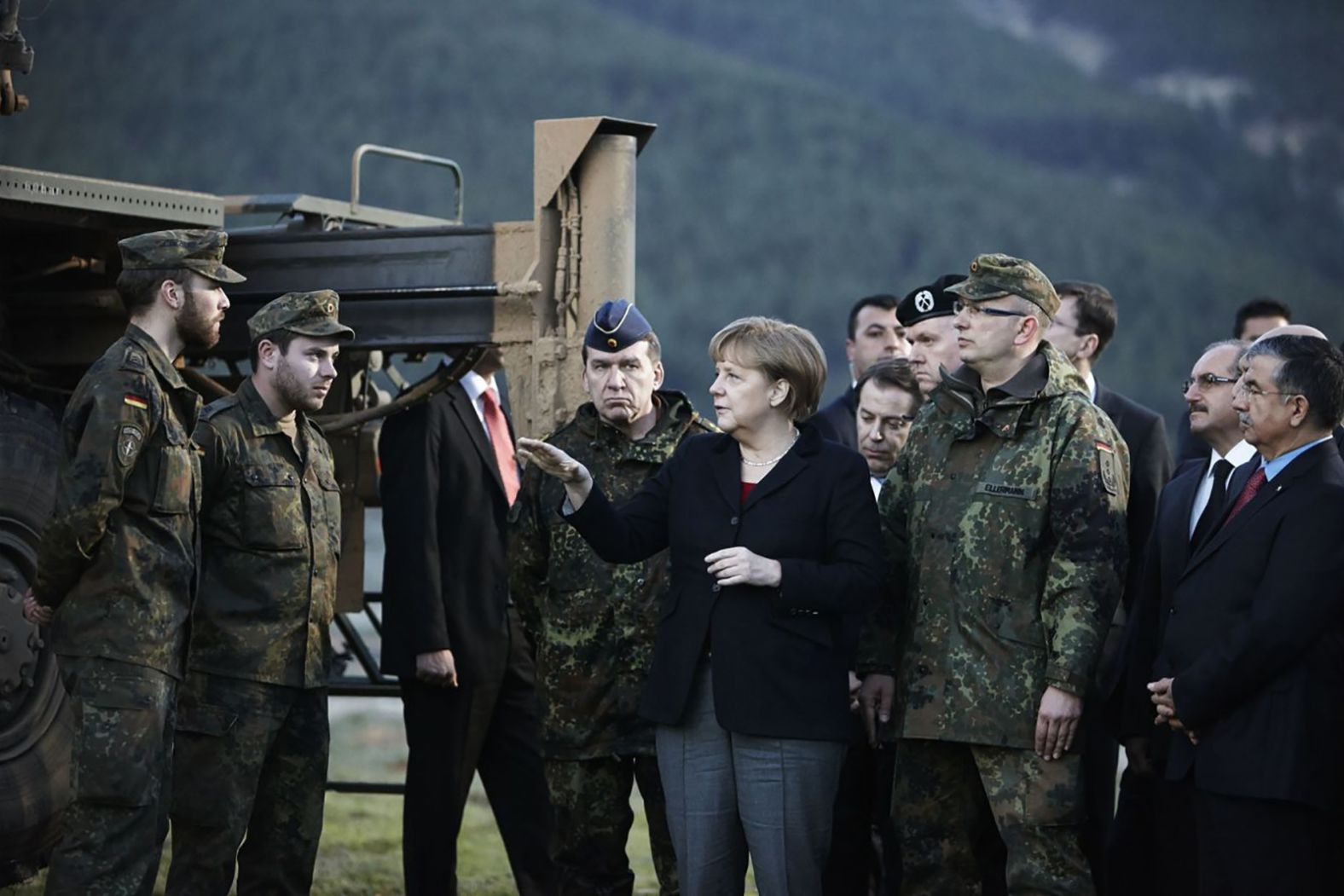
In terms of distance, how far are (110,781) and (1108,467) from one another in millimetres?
→ 2695

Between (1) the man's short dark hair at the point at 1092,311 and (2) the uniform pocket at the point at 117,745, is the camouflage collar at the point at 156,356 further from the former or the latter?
(1) the man's short dark hair at the point at 1092,311

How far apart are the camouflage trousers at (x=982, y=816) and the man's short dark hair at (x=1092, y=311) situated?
6.54ft

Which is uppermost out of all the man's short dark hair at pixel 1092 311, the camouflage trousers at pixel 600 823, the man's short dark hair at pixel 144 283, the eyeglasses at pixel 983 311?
the man's short dark hair at pixel 1092 311

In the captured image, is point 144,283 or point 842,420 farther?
point 842,420

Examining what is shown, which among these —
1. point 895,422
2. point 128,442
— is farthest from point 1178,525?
point 128,442

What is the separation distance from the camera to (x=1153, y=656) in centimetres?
508

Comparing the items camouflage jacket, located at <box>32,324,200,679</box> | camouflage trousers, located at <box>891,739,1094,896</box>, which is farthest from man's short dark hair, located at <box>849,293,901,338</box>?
→ camouflage jacket, located at <box>32,324,200,679</box>

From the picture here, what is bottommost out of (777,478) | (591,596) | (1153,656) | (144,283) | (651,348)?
(1153,656)

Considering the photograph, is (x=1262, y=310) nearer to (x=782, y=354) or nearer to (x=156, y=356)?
(x=782, y=354)

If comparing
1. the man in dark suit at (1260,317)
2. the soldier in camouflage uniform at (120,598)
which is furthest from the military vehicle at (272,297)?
the man in dark suit at (1260,317)

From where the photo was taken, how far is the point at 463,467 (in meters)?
6.47

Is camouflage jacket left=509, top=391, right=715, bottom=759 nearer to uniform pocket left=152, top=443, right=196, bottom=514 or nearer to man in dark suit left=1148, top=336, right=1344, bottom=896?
uniform pocket left=152, top=443, right=196, bottom=514

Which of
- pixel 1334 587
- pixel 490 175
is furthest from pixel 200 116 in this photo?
pixel 1334 587

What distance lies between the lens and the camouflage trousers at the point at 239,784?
521 cm
